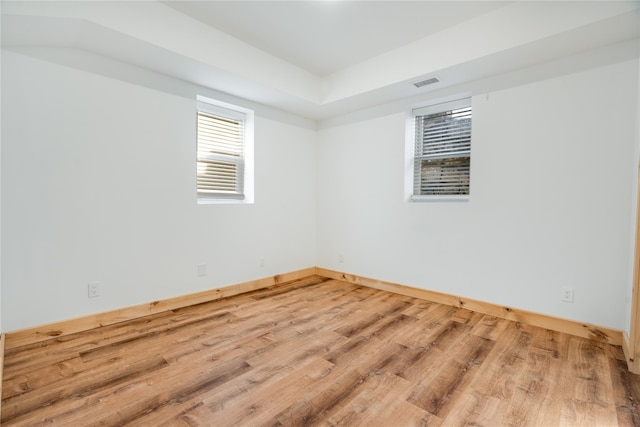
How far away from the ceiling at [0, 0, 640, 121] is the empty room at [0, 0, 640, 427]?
2 cm

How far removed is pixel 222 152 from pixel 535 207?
3.37 m

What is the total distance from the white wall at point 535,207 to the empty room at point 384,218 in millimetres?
17

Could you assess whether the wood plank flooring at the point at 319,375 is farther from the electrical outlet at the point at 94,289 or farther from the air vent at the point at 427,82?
the air vent at the point at 427,82

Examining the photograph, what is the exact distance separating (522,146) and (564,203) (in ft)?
2.02

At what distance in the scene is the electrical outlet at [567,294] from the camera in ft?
8.43

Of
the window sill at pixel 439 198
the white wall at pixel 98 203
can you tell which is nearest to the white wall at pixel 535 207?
the window sill at pixel 439 198

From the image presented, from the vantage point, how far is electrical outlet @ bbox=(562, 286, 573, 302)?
8.43 ft

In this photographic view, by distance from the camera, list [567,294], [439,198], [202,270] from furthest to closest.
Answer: [439,198] < [202,270] < [567,294]

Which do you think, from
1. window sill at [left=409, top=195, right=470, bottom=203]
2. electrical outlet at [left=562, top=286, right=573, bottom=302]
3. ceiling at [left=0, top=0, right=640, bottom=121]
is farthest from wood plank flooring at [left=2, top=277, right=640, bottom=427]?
ceiling at [left=0, top=0, right=640, bottom=121]

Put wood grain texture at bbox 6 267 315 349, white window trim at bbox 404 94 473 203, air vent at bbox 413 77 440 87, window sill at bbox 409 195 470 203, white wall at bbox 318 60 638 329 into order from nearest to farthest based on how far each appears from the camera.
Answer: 1. wood grain texture at bbox 6 267 315 349
2. white wall at bbox 318 60 638 329
3. air vent at bbox 413 77 440 87
4. window sill at bbox 409 195 470 203
5. white window trim at bbox 404 94 473 203

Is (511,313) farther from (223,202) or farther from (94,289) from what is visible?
(94,289)

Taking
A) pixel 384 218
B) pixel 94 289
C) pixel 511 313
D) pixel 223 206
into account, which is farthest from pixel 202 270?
pixel 511 313

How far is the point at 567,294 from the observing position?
2584mm

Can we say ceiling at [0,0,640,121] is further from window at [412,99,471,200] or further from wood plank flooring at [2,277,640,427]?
wood plank flooring at [2,277,640,427]
